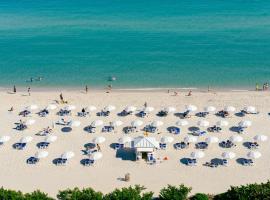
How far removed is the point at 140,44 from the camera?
63.7m

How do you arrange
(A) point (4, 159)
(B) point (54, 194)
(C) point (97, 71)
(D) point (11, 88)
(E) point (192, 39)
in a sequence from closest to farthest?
(B) point (54, 194) → (A) point (4, 159) → (D) point (11, 88) → (C) point (97, 71) → (E) point (192, 39)

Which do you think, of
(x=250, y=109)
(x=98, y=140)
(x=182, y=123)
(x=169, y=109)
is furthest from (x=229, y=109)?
(x=98, y=140)

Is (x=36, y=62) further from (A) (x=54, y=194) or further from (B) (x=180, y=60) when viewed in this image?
(A) (x=54, y=194)

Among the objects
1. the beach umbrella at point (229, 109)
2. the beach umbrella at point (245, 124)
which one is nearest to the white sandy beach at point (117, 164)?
the beach umbrella at point (245, 124)

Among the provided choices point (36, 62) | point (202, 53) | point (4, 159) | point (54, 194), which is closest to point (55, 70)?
point (36, 62)

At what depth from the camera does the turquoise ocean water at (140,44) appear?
50750mm

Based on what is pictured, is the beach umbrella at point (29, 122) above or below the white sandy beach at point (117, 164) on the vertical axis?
above

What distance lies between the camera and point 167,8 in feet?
293

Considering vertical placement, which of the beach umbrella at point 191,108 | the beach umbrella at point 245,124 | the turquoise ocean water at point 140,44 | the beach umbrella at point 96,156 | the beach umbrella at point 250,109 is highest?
the turquoise ocean water at point 140,44

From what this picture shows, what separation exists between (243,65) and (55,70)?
23604mm

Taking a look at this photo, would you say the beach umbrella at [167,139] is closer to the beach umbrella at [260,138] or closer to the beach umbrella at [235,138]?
the beach umbrella at [235,138]

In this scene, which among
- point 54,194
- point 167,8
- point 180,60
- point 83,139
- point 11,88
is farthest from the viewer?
point 167,8

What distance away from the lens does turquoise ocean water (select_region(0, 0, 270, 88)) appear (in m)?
50.8

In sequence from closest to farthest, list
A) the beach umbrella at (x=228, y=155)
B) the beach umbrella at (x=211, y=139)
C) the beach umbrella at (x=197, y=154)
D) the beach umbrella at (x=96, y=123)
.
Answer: the beach umbrella at (x=228, y=155), the beach umbrella at (x=197, y=154), the beach umbrella at (x=211, y=139), the beach umbrella at (x=96, y=123)
